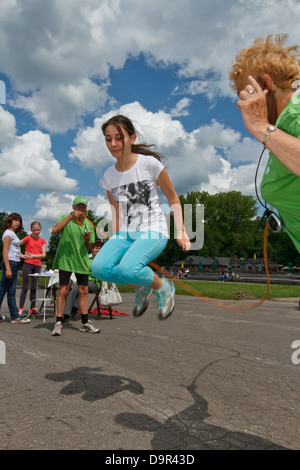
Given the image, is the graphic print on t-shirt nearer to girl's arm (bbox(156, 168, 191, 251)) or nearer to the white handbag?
girl's arm (bbox(156, 168, 191, 251))

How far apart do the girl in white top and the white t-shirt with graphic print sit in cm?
494

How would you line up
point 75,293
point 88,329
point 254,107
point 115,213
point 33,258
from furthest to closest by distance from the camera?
point 33,258 → point 75,293 → point 88,329 → point 115,213 → point 254,107

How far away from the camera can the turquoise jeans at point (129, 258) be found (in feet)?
10.3

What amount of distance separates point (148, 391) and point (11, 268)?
5314 mm

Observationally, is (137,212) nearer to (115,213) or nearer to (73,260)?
(115,213)

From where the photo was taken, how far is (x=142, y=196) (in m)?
3.39

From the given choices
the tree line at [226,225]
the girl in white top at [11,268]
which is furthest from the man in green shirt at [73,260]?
the tree line at [226,225]

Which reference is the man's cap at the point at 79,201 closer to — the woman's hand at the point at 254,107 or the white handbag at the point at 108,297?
the white handbag at the point at 108,297

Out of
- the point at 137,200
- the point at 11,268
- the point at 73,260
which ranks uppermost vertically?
the point at 137,200

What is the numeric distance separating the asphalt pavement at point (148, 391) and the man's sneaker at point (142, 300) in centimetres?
71

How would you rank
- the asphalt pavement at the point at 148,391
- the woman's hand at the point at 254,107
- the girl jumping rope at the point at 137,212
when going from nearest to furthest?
the woman's hand at the point at 254,107 < the asphalt pavement at the point at 148,391 < the girl jumping rope at the point at 137,212

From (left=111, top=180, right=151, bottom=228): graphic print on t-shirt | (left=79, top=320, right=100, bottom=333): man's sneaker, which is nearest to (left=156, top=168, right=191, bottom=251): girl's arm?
(left=111, top=180, right=151, bottom=228): graphic print on t-shirt

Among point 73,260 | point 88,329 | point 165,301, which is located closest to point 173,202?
point 165,301

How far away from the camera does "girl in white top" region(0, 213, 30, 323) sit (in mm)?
7689
